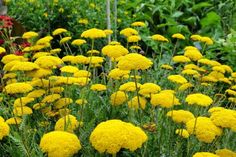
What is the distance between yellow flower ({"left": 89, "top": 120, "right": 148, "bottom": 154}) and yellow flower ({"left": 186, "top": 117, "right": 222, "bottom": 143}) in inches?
11.1

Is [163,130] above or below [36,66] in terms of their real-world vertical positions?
below

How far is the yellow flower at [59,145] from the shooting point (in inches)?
69.9

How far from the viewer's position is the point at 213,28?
601 centimetres

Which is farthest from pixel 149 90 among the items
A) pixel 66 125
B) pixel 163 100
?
pixel 66 125

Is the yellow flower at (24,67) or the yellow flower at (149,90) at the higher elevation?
the yellow flower at (24,67)

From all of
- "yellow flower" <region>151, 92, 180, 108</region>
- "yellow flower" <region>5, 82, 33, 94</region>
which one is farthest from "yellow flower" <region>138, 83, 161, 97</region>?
"yellow flower" <region>5, 82, 33, 94</region>

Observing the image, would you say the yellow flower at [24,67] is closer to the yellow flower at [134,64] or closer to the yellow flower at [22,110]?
the yellow flower at [22,110]

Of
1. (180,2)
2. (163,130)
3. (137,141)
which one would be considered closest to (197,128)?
(137,141)

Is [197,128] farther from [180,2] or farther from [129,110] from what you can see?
[180,2]

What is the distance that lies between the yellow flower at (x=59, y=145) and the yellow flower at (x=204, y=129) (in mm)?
498

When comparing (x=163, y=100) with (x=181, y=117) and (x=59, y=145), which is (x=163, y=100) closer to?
(x=181, y=117)

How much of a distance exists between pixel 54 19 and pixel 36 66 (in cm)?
298

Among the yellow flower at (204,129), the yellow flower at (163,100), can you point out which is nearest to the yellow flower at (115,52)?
the yellow flower at (163,100)

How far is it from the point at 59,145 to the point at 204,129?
1.99 ft
